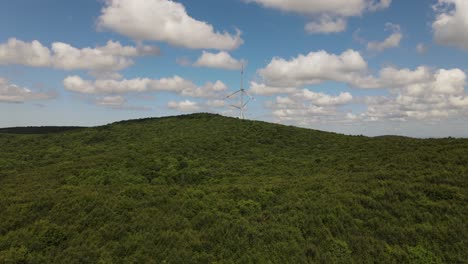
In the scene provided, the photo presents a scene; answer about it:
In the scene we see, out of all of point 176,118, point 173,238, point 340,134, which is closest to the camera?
point 173,238

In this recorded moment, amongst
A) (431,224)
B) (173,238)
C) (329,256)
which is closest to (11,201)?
(173,238)

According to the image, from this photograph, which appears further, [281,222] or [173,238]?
[281,222]

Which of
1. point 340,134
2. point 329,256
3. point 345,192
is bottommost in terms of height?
point 329,256

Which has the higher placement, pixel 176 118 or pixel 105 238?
pixel 176 118

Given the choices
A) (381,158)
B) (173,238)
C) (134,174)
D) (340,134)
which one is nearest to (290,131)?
(340,134)

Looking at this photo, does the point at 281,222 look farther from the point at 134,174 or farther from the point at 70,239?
→ the point at 134,174

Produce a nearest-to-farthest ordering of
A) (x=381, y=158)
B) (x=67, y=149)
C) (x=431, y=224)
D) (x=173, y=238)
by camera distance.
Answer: (x=173, y=238) < (x=431, y=224) < (x=381, y=158) < (x=67, y=149)
